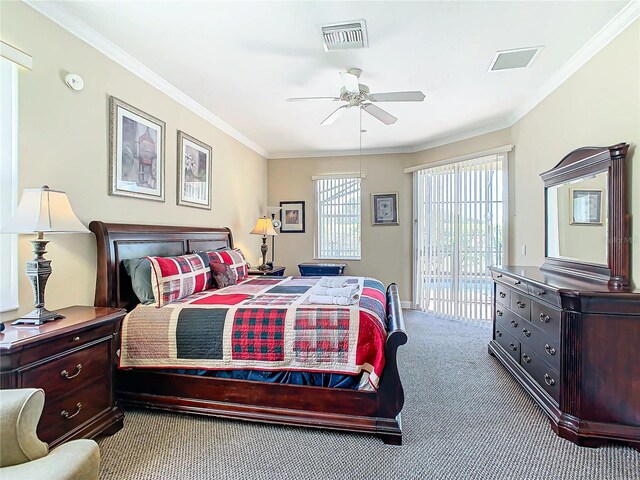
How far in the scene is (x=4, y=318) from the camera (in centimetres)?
190

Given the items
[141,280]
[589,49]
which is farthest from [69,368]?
[589,49]

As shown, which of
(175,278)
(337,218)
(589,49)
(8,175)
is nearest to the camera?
(8,175)

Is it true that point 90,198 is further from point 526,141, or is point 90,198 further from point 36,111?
point 526,141

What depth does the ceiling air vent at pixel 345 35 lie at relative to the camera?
2.28 m

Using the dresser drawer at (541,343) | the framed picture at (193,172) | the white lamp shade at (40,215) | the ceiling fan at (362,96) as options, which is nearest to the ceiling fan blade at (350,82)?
→ the ceiling fan at (362,96)

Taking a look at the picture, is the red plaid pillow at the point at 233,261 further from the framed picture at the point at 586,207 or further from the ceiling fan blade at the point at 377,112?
the framed picture at the point at 586,207

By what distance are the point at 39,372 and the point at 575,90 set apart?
4331mm

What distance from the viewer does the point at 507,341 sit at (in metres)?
3.10

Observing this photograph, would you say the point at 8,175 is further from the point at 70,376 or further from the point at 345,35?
the point at 345,35

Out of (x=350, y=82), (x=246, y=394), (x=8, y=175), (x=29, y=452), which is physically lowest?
(x=246, y=394)

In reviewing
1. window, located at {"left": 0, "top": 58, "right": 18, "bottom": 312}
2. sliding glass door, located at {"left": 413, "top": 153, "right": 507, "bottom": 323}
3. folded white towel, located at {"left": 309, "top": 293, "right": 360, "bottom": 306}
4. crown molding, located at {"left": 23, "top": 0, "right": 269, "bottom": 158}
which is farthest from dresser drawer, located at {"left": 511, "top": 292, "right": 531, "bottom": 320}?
crown molding, located at {"left": 23, "top": 0, "right": 269, "bottom": 158}

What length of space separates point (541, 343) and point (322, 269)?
3602mm

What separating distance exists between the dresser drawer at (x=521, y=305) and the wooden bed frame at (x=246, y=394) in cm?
107

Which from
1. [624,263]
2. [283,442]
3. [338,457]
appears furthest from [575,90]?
[283,442]
